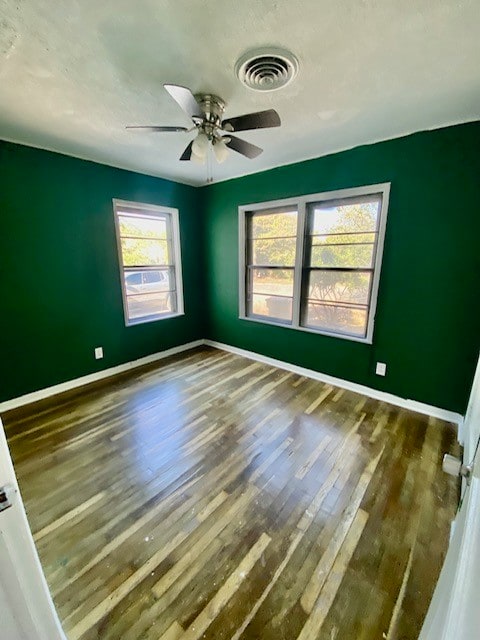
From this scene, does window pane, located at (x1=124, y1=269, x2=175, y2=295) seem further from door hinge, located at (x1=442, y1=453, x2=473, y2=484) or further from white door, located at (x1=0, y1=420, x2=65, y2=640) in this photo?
door hinge, located at (x1=442, y1=453, x2=473, y2=484)

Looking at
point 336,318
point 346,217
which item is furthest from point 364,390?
point 346,217

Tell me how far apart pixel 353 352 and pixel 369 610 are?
209 centimetres

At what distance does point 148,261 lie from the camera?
3678 millimetres

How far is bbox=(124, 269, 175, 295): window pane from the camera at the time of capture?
11.5 feet

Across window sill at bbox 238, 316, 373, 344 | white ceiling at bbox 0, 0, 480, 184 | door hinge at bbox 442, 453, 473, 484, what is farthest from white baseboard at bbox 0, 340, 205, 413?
door hinge at bbox 442, 453, 473, 484

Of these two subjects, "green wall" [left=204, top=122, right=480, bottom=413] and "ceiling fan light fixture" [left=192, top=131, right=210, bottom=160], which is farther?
"green wall" [left=204, top=122, right=480, bottom=413]

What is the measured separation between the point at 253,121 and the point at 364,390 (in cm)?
268

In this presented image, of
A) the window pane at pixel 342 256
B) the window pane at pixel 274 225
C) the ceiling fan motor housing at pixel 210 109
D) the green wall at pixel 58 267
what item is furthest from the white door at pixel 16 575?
the window pane at pixel 274 225

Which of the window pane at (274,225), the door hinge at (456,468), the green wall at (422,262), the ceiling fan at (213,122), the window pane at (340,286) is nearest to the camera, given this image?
the door hinge at (456,468)

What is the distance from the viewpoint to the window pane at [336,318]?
2.87m

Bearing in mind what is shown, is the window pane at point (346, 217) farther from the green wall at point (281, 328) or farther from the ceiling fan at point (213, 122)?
the ceiling fan at point (213, 122)

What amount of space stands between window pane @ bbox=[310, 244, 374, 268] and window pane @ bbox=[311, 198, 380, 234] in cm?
18

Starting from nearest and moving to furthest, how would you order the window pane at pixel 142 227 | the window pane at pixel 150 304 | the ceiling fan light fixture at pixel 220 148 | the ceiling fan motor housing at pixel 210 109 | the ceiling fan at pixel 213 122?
the ceiling fan at pixel 213 122 < the ceiling fan motor housing at pixel 210 109 < the ceiling fan light fixture at pixel 220 148 < the window pane at pixel 142 227 < the window pane at pixel 150 304

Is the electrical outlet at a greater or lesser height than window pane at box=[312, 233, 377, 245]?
lesser
